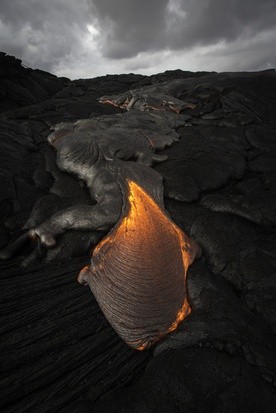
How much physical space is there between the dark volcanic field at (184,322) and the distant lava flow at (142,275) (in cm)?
16

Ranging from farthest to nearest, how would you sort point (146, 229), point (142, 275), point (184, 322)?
point (146, 229)
point (142, 275)
point (184, 322)

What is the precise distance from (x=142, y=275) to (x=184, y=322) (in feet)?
2.70

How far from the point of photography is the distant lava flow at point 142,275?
3.28m

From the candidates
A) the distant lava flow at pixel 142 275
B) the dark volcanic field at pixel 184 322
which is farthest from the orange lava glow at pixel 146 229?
the dark volcanic field at pixel 184 322

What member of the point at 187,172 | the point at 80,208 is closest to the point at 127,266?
the point at 80,208

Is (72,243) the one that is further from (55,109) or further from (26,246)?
(55,109)

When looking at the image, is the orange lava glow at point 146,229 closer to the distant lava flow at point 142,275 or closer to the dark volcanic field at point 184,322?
the distant lava flow at point 142,275

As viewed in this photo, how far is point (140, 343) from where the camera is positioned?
10.3 feet

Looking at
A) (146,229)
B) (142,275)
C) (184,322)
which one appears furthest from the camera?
(146,229)

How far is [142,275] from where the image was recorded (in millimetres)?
3635

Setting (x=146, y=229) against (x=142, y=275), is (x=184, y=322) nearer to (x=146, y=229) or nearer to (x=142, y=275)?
(x=142, y=275)

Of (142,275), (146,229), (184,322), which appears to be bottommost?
(184,322)

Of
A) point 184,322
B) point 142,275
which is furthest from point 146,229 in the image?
point 184,322

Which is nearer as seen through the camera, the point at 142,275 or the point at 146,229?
the point at 142,275
